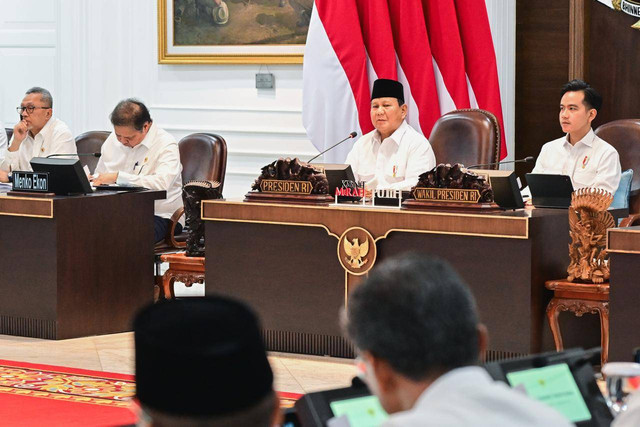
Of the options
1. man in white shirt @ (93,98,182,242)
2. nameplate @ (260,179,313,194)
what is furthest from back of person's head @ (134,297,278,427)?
man in white shirt @ (93,98,182,242)

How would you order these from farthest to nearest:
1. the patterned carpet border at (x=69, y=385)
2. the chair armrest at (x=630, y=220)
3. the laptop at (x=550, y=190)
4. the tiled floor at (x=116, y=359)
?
the chair armrest at (x=630, y=220)
the laptop at (x=550, y=190)
the tiled floor at (x=116, y=359)
the patterned carpet border at (x=69, y=385)

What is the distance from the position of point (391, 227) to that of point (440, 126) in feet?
4.88

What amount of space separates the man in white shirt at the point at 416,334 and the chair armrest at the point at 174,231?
4.92m

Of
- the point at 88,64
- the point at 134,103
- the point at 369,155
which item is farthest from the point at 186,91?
the point at 369,155

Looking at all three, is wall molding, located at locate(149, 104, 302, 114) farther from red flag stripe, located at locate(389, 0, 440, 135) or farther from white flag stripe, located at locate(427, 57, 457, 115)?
white flag stripe, located at locate(427, 57, 457, 115)

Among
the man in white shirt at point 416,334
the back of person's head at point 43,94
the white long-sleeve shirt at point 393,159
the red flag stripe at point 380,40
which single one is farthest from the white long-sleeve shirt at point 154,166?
the man in white shirt at point 416,334

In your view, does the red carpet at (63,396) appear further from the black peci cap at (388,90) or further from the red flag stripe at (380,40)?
the red flag stripe at (380,40)

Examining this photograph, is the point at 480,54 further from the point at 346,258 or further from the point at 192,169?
the point at 346,258

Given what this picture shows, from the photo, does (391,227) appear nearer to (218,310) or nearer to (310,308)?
(310,308)

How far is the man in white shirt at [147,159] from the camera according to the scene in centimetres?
638

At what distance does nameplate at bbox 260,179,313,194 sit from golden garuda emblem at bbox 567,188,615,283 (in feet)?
3.91

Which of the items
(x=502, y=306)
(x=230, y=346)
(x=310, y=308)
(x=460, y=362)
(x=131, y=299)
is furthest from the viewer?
(x=131, y=299)

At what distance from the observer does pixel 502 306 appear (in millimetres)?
4824

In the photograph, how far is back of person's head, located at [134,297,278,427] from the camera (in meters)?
1.19
